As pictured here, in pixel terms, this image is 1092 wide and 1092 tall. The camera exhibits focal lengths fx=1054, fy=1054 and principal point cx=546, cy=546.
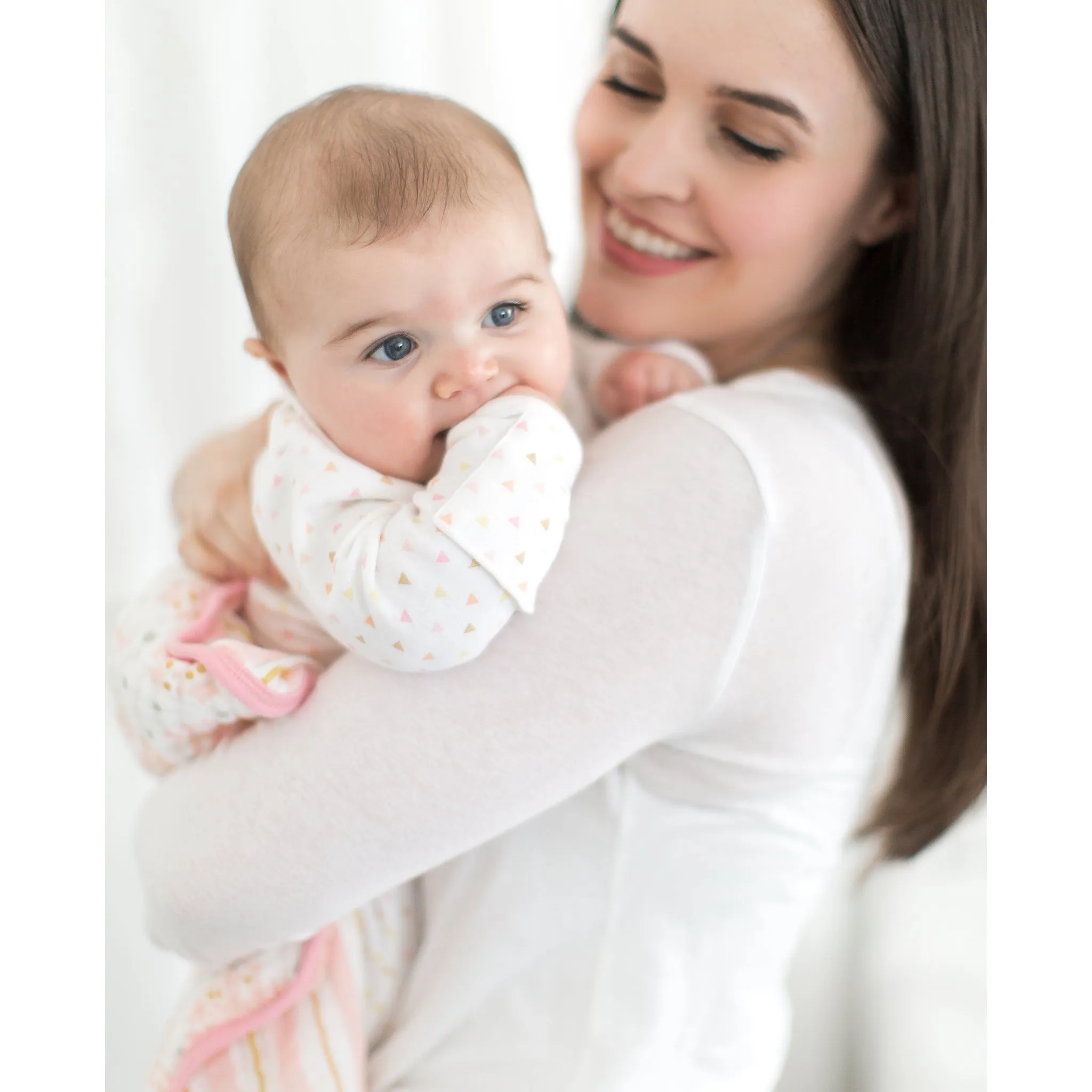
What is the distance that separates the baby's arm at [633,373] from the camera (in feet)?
3.02

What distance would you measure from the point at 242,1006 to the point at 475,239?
0.63 metres

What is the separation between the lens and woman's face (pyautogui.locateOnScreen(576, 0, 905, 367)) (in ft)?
2.71

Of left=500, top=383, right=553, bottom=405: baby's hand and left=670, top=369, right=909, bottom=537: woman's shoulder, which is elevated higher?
left=500, top=383, right=553, bottom=405: baby's hand

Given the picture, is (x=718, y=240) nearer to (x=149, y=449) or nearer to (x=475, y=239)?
(x=475, y=239)

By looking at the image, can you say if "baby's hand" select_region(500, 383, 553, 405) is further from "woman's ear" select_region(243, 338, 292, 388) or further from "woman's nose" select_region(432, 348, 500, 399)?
"woman's ear" select_region(243, 338, 292, 388)

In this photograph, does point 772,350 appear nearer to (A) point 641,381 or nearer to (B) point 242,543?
(A) point 641,381

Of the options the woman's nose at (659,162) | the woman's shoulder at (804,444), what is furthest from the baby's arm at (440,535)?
the woman's nose at (659,162)

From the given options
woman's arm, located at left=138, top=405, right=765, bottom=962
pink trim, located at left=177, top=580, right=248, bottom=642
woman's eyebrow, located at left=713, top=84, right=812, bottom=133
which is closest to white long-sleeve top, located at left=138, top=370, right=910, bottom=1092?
woman's arm, located at left=138, top=405, right=765, bottom=962

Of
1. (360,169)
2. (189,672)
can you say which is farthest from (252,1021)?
(360,169)

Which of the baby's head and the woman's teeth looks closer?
the baby's head

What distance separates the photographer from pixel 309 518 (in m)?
0.74

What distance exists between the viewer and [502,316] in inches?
30.0

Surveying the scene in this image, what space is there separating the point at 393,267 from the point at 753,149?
0.36 m

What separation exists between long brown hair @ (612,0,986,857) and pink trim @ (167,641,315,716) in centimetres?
54
